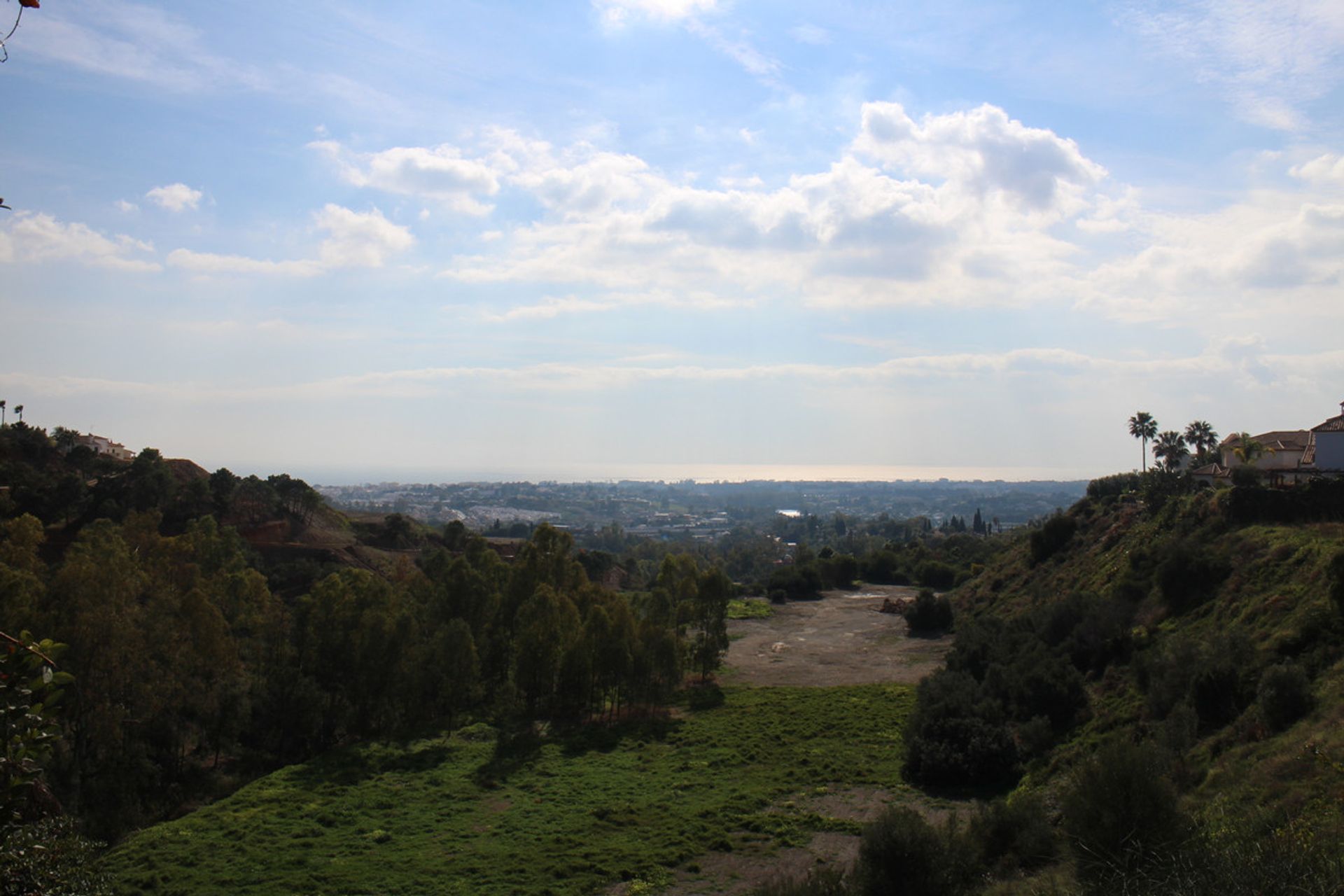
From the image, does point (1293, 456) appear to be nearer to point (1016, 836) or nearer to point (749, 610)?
point (749, 610)

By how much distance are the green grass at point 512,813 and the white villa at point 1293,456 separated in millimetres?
18797

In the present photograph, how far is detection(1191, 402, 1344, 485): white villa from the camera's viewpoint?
3119cm

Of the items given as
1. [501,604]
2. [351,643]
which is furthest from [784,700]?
[351,643]

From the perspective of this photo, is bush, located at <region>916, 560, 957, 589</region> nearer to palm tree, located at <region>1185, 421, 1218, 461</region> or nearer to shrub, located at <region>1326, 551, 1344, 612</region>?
palm tree, located at <region>1185, 421, 1218, 461</region>

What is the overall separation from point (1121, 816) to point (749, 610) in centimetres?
4819

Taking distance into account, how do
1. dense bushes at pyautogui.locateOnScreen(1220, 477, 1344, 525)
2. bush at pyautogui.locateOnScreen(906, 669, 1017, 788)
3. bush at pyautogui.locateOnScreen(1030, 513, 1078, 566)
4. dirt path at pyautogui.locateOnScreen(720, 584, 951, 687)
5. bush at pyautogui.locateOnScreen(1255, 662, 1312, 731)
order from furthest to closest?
bush at pyautogui.locateOnScreen(1030, 513, 1078, 566) → dirt path at pyautogui.locateOnScreen(720, 584, 951, 687) → dense bushes at pyautogui.locateOnScreen(1220, 477, 1344, 525) → bush at pyautogui.locateOnScreen(906, 669, 1017, 788) → bush at pyautogui.locateOnScreen(1255, 662, 1312, 731)

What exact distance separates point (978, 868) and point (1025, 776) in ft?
27.2

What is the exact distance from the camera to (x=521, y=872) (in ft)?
51.2

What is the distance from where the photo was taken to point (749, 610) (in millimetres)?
57500

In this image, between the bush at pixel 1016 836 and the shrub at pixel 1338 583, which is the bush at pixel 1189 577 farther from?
the bush at pixel 1016 836

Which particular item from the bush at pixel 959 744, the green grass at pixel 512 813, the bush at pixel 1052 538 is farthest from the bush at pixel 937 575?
the bush at pixel 959 744

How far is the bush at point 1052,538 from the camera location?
145 feet

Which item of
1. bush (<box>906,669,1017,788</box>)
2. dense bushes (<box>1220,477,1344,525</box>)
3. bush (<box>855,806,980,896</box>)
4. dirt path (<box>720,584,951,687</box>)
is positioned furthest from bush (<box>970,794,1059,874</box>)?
dirt path (<box>720,584,951,687</box>)

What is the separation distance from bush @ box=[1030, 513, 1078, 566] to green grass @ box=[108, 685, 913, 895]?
2185cm
